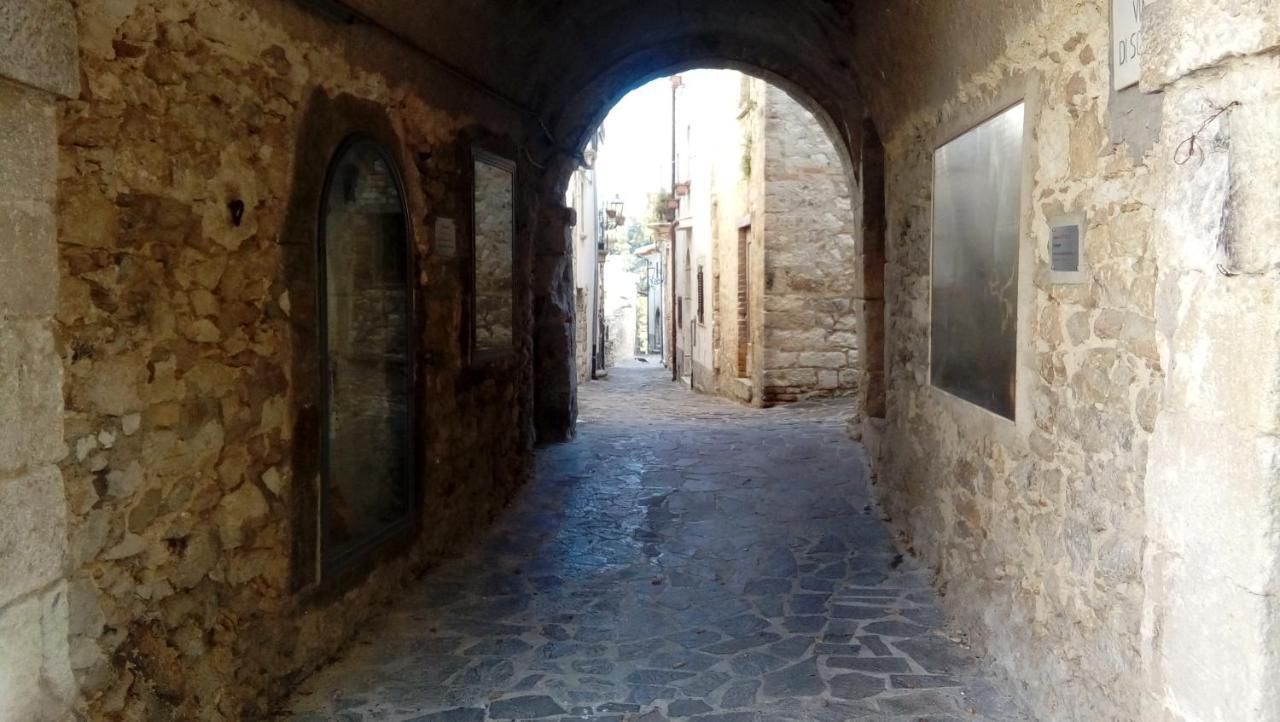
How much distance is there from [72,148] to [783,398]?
10.1m

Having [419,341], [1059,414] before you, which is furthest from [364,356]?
[1059,414]

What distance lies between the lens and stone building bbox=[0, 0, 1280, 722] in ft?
7.02

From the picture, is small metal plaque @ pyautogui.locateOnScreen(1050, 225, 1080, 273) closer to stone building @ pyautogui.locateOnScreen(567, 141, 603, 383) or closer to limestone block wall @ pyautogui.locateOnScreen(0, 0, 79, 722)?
limestone block wall @ pyautogui.locateOnScreen(0, 0, 79, 722)

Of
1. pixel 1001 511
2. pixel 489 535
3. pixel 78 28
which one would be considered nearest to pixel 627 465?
pixel 489 535

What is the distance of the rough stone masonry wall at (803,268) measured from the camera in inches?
473

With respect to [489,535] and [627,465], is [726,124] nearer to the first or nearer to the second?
[627,465]

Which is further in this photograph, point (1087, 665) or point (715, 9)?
point (715, 9)

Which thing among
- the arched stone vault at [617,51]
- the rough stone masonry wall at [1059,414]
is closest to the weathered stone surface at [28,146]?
the arched stone vault at [617,51]

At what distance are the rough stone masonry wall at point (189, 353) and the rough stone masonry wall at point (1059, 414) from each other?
8.77ft

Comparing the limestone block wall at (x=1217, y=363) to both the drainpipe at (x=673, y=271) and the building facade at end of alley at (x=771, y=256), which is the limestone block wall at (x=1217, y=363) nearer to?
the building facade at end of alley at (x=771, y=256)

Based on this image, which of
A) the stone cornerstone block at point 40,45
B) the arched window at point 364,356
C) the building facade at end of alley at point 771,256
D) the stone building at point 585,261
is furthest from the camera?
the stone building at point 585,261

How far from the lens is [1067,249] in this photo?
10.2 feet

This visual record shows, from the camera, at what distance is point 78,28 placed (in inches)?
102

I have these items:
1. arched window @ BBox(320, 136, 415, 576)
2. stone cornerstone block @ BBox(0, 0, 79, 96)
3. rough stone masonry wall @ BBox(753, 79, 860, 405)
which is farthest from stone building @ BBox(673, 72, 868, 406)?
stone cornerstone block @ BBox(0, 0, 79, 96)
